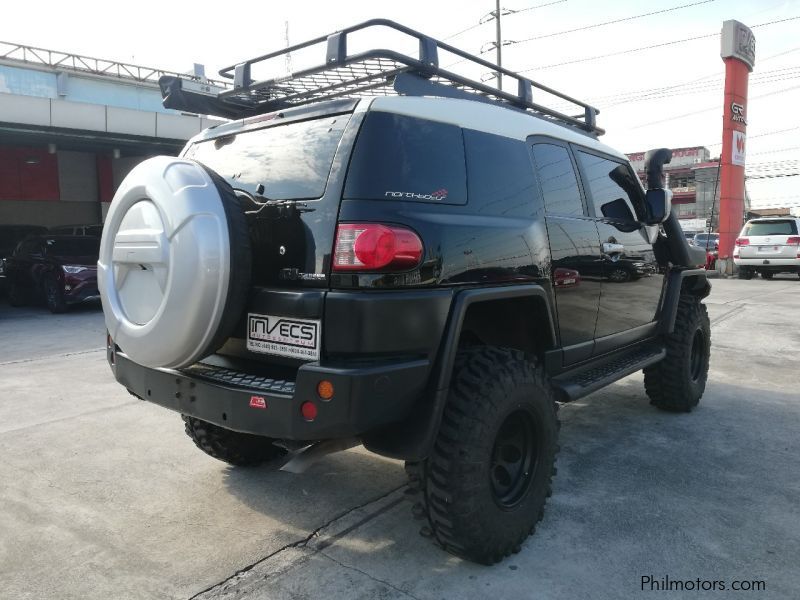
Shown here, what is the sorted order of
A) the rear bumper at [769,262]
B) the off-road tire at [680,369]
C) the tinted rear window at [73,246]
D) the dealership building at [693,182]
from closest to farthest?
1. the off-road tire at [680,369]
2. the tinted rear window at [73,246]
3. the rear bumper at [769,262]
4. the dealership building at [693,182]

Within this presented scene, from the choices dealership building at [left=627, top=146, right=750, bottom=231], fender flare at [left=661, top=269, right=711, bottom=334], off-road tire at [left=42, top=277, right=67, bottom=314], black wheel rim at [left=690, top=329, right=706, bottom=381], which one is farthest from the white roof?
dealership building at [left=627, top=146, right=750, bottom=231]

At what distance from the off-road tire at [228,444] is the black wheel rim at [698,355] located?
348 centimetres

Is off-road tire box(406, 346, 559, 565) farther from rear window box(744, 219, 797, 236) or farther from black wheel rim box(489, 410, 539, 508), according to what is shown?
rear window box(744, 219, 797, 236)

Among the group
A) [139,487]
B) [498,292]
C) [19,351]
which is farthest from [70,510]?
[19,351]

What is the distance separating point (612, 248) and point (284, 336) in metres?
2.27

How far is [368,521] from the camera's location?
3.03m

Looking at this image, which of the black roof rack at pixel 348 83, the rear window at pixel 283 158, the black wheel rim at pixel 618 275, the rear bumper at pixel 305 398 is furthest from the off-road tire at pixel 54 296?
the black wheel rim at pixel 618 275

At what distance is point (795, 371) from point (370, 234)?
19.4 ft

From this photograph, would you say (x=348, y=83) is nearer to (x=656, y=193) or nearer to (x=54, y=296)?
(x=656, y=193)

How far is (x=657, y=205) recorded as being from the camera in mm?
4250

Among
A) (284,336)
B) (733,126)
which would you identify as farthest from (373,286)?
(733,126)

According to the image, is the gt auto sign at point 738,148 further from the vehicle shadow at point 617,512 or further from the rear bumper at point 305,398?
the rear bumper at point 305,398

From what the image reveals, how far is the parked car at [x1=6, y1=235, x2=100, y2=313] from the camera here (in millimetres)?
11055

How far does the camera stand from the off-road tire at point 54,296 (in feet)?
36.7
